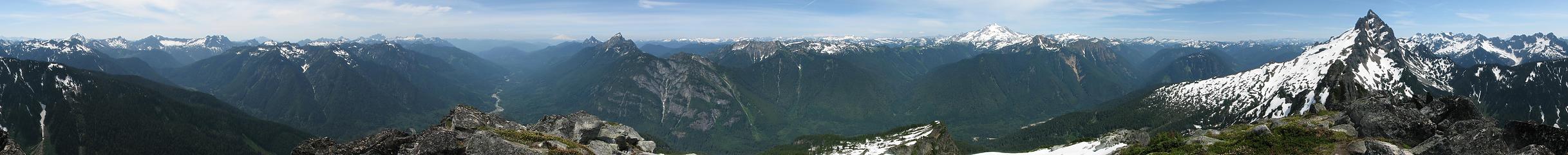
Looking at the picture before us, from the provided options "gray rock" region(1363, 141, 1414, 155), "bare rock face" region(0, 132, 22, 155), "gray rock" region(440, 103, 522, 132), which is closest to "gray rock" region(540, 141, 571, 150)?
"bare rock face" region(0, 132, 22, 155)

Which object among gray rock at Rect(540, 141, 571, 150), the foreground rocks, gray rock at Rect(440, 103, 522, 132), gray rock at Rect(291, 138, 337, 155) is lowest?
gray rock at Rect(440, 103, 522, 132)

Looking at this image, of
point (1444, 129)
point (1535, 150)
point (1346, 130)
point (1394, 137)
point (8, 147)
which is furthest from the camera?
point (1346, 130)

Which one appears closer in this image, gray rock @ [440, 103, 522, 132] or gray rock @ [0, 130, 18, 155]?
gray rock @ [0, 130, 18, 155]

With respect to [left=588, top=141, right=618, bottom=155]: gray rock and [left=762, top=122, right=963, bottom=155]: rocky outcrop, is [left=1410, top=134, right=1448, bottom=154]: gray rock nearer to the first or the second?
[left=588, top=141, right=618, bottom=155]: gray rock

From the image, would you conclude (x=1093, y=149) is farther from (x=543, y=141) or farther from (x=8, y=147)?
(x=8, y=147)

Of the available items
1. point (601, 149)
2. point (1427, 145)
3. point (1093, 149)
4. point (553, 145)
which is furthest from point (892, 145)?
point (1427, 145)

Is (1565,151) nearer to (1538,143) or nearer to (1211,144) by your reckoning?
(1538,143)

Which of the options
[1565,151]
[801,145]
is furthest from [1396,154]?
[801,145]

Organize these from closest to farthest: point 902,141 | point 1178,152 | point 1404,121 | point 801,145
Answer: point 1178,152 → point 1404,121 → point 902,141 → point 801,145

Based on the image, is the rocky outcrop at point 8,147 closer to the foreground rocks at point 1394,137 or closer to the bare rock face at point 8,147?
the bare rock face at point 8,147

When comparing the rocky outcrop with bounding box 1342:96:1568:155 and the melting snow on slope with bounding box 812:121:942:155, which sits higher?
the rocky outcrop with bounding box 1342:96:1568:155

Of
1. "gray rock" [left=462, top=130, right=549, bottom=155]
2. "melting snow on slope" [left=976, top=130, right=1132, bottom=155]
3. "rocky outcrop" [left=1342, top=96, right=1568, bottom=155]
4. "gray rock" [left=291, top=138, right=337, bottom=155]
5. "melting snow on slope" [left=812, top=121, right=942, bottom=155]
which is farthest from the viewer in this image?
"melting snow on slope" [left=812, top=121, right=942, bottom=155]
